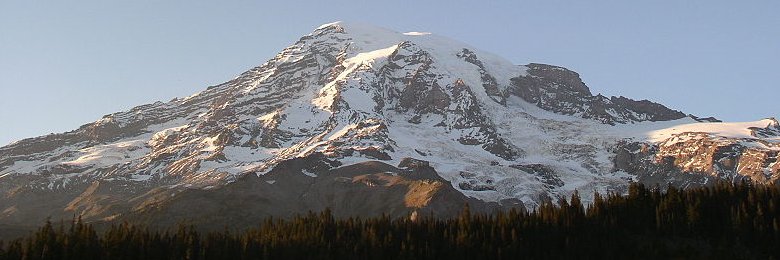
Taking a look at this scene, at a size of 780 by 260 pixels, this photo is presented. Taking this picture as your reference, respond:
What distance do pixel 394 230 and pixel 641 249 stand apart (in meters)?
44.4

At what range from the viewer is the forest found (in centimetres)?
12888

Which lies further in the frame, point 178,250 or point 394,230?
point 394,230

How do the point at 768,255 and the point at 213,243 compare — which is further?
the point at 213,243

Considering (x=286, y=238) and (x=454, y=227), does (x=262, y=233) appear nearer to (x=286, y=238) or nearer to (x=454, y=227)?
(x=286, y=238)

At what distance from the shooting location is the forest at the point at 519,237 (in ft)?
423

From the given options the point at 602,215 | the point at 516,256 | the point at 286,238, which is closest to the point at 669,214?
the point at 602,215

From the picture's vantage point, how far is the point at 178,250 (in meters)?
130

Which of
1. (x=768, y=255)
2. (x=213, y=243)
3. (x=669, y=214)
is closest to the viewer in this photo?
(x=768, y=255)

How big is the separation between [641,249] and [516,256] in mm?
20150

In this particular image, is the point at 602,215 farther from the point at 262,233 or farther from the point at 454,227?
the point at 262,233

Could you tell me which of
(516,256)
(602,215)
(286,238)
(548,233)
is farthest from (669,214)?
(286,238)

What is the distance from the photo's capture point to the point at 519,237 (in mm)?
141250

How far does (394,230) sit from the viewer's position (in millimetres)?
153500

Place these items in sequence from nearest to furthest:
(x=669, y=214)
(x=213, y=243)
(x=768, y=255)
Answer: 1. (x=768, y=255)
2. (x=213, y=243)
3. (x=669, y=214)
